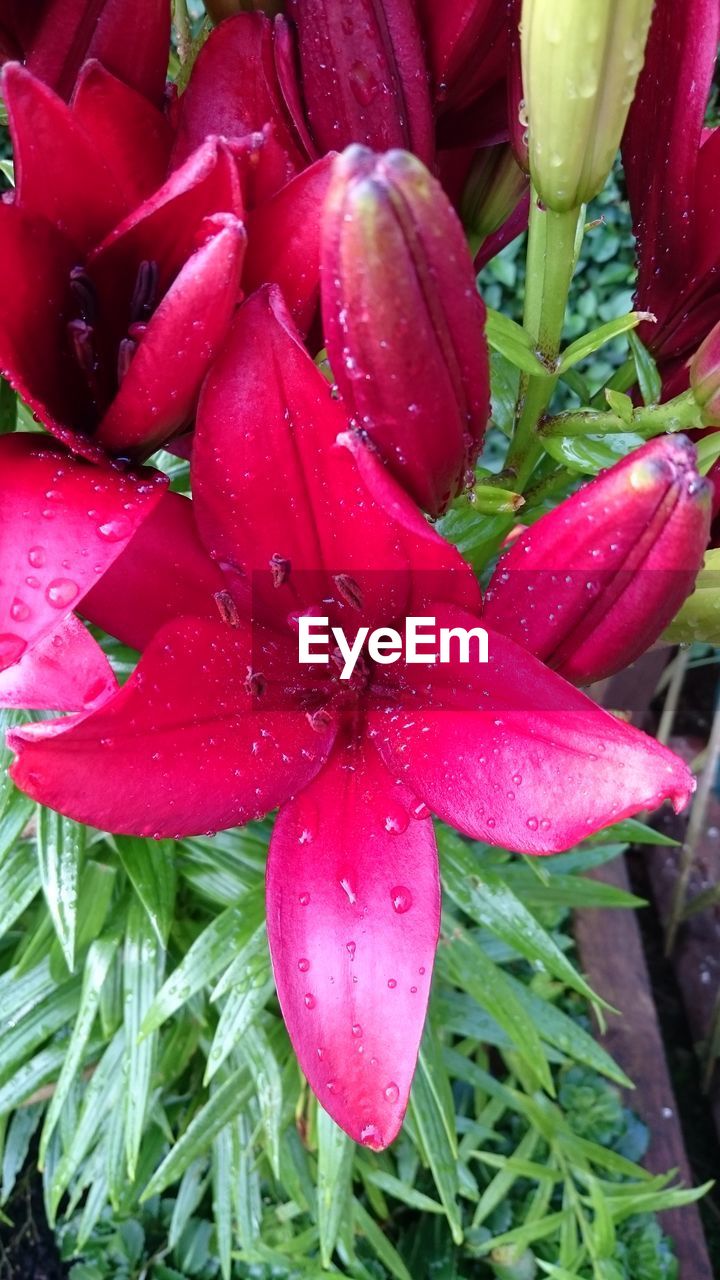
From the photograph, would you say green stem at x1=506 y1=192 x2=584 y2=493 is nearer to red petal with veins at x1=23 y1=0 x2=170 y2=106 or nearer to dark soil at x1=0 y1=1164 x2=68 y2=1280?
red petal with veins at x1=23 y1=0 x2=170 y2=106

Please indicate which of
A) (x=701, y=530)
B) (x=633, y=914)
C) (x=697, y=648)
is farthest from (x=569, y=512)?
(x=697, y=648)

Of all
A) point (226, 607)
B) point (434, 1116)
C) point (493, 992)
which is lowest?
point (434, 1116)

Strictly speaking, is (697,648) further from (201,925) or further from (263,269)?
(263,269)

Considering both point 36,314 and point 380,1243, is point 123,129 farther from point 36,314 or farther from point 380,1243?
point 380,1243

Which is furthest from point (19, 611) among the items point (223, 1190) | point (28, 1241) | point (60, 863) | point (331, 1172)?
point (28, 1241)

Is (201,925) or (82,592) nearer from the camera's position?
(82,592)

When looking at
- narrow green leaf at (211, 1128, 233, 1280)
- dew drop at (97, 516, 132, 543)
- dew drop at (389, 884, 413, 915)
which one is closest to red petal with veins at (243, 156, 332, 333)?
dew drop at (97, 516, 132, 543)
